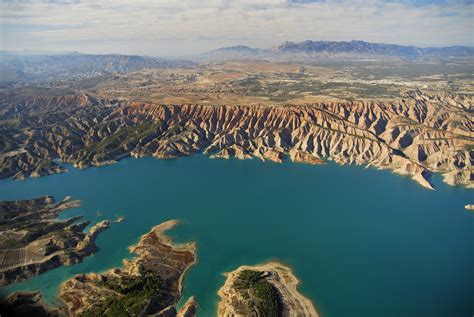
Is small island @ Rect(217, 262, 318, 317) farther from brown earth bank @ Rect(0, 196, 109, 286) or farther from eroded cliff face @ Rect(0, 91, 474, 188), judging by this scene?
eroded cliff face @ Rect(0, 91, 474, 188)

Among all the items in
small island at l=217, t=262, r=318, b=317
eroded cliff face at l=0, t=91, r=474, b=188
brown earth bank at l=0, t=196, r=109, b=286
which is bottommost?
small island at l=217, t=262, r=318, b=317

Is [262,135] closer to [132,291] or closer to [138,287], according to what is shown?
[138,287]

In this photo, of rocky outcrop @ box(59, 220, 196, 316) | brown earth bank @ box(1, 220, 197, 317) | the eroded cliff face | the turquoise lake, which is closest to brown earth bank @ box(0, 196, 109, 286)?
the turquoise lake

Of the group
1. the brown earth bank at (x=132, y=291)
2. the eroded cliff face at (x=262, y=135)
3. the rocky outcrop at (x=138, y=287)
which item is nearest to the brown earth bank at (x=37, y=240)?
the brown earth bank at (x=132, y=291)

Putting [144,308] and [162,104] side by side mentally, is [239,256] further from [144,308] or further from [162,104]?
[162,104]

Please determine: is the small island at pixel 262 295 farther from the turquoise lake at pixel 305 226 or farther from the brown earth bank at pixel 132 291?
the brown earth bank at pixel 132 291

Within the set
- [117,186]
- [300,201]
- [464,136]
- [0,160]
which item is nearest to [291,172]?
[300,201]
